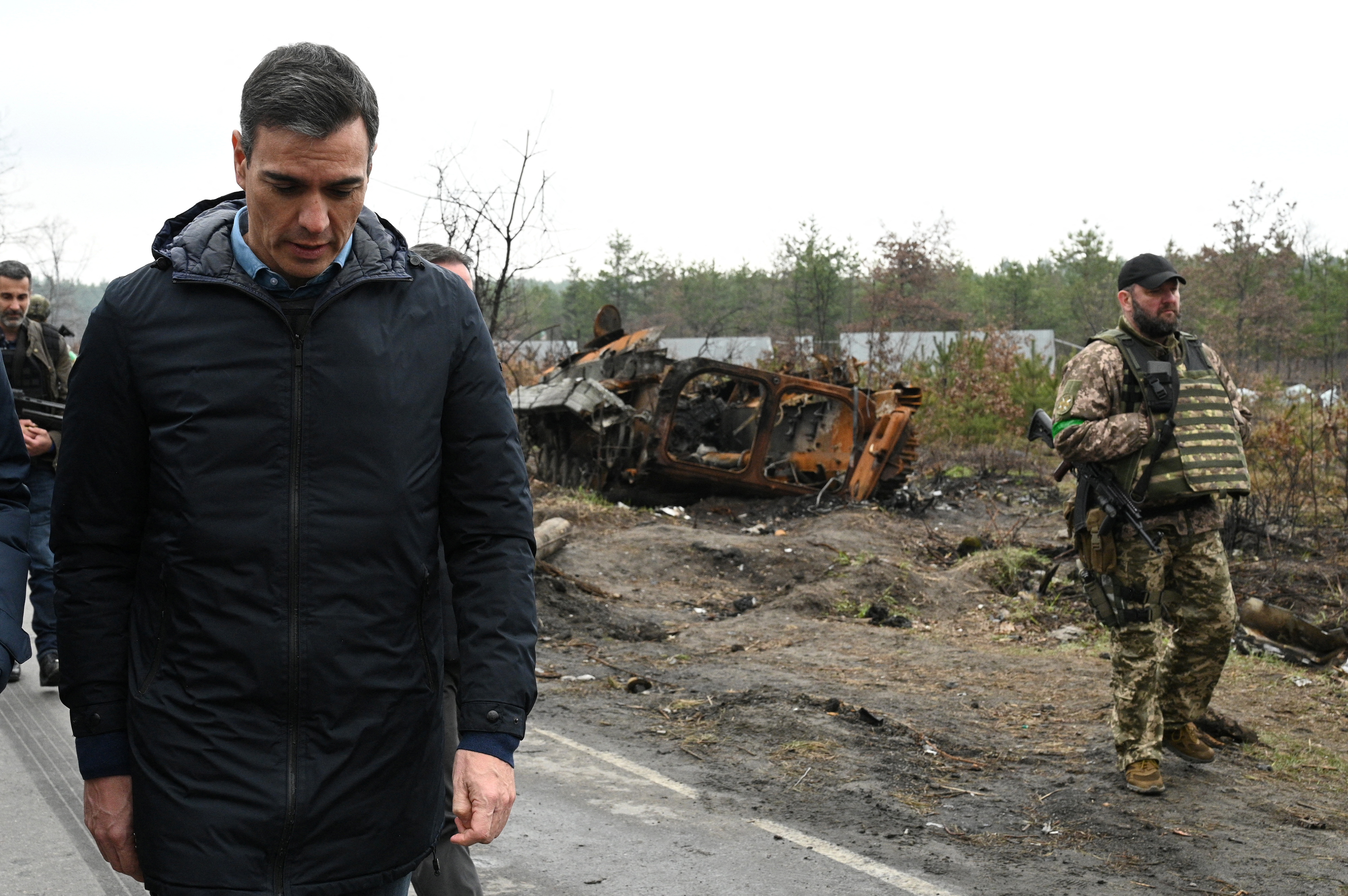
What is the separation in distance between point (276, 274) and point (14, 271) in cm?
571

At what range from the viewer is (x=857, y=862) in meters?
4.19

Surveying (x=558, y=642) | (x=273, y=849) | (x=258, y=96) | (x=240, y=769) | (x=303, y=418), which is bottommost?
(x=558, y=642)

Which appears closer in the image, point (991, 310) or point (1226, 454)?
point (1226, 454)

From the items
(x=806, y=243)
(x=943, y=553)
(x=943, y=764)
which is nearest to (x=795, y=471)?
(x=943, y=553)

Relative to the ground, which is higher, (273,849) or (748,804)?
(273,849)

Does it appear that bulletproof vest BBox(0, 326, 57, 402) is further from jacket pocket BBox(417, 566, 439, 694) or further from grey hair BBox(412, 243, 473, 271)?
jacket pocket BBox(417, 566, 439, 694)

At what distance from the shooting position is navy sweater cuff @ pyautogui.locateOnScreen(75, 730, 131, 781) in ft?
6.21

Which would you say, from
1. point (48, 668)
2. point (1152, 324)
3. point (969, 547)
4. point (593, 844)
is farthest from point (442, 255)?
point (969, 547)

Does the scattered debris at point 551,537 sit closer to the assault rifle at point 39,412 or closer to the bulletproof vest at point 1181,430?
the assault rifle at point 39,412

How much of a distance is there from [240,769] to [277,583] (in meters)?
0.29

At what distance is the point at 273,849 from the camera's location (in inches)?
72.5

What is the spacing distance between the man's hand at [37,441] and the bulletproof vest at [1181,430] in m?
4.36

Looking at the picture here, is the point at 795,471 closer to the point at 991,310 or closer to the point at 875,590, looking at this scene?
the point at 875,590

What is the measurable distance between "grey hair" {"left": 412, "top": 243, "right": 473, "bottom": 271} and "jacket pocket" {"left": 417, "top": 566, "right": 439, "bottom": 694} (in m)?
1.61
